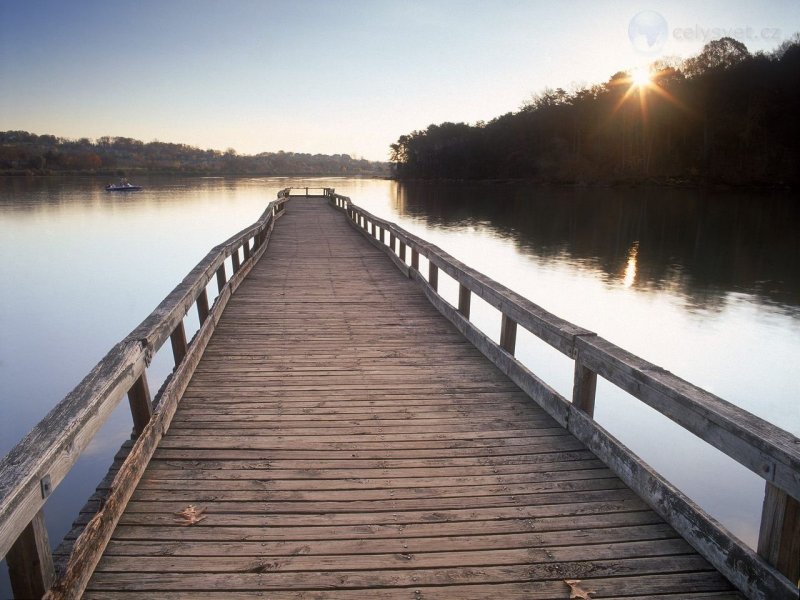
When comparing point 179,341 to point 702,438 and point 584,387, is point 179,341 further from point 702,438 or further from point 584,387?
point 702,438

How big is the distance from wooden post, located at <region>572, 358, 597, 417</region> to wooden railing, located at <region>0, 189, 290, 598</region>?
285 centimetres

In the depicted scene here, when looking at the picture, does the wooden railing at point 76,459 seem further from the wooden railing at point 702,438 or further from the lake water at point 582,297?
the lake water at point 582,297

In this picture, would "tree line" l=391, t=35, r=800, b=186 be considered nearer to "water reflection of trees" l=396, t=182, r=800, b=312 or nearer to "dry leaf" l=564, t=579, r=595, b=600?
"water reflection of trees" l=396, t=182, r=800, b=312

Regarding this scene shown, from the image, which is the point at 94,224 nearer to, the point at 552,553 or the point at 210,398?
the point at 210,398

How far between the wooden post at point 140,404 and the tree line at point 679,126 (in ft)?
229

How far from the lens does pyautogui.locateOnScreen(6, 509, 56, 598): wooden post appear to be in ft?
6.38

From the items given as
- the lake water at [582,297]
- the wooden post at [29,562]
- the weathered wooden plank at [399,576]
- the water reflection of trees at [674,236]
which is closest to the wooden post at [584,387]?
the weathered wooden plank at [399,576]

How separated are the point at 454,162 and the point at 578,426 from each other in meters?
112

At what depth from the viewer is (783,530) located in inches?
84.6

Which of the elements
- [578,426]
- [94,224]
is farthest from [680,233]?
[94,224]

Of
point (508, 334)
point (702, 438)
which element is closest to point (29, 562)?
point (702, 438)

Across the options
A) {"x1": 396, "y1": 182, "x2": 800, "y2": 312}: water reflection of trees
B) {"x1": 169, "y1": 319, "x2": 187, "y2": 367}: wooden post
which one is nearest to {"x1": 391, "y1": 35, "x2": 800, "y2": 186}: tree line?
{"x1": 396, "y1": 182, "x2": 800, "y2": 312}: water reflection of trees

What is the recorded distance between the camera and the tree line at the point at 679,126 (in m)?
58.1

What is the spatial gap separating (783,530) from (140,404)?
3514mm
